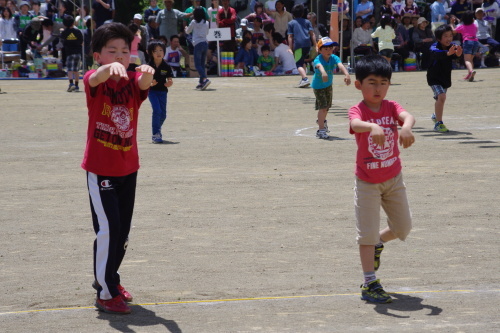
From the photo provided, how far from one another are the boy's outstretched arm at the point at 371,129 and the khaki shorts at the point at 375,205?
0.38 metres

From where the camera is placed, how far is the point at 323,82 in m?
13.7

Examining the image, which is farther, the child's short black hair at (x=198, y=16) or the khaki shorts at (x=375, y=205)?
the child's short black hair at (x=198, y=16)

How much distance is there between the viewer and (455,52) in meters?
13.9

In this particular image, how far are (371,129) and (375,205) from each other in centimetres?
54

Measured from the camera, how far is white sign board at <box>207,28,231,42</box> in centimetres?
2336

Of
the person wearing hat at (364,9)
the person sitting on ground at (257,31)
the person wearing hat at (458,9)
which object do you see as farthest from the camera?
the person wearing hat at (458,9)

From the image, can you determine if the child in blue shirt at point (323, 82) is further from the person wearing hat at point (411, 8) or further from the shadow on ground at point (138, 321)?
the person wearing hat at point (411, 8)

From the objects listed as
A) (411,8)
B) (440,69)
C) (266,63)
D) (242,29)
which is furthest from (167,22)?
(440,69)

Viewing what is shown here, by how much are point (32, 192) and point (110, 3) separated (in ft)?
52.3

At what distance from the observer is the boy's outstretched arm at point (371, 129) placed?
16.4 feet

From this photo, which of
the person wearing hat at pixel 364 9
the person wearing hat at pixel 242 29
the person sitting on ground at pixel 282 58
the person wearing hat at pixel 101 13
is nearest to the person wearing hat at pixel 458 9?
the person wearing hat at pixel 364 9

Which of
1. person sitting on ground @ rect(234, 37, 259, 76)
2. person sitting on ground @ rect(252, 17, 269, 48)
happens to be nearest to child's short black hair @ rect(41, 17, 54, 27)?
person sitting on ground @ rect(234, 37, 259, 76)

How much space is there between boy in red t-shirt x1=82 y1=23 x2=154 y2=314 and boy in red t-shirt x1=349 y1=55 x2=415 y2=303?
1.38 metres

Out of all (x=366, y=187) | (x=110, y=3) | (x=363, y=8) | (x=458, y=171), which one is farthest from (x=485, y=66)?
(x=366, y=187)
